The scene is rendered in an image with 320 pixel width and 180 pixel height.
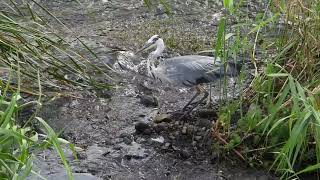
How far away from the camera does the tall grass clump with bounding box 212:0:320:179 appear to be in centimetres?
358

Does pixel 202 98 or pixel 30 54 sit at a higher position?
pixel 30 54

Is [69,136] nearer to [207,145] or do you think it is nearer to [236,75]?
[207,145]

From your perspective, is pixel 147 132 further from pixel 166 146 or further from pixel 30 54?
pixel 30 54

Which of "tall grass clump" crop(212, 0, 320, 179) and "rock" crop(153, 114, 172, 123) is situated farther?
"rock" crop(153, 114, 172, 123)

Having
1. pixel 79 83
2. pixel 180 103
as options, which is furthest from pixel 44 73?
pixel 180 103

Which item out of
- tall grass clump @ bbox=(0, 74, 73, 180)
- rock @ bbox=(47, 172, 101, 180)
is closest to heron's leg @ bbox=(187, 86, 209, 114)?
rock @ bbox=(47, 172, 101, 180)

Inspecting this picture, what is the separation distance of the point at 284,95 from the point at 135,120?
1355 millimetres

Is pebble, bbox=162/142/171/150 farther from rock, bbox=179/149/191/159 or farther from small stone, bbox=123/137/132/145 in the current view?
small stone, bbox=123/137/132/145

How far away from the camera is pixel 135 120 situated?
4539mm

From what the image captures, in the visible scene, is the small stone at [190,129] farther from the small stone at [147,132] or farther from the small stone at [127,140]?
the small stone at [127,140]


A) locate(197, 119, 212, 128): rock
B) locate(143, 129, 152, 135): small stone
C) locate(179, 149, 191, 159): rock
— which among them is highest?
locate(197, 119, 212, 128): rock

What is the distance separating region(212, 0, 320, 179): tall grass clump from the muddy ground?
0.16 m

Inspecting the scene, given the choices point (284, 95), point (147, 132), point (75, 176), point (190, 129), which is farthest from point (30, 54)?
point (284, 95)

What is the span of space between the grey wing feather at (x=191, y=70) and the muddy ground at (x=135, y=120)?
192mm
